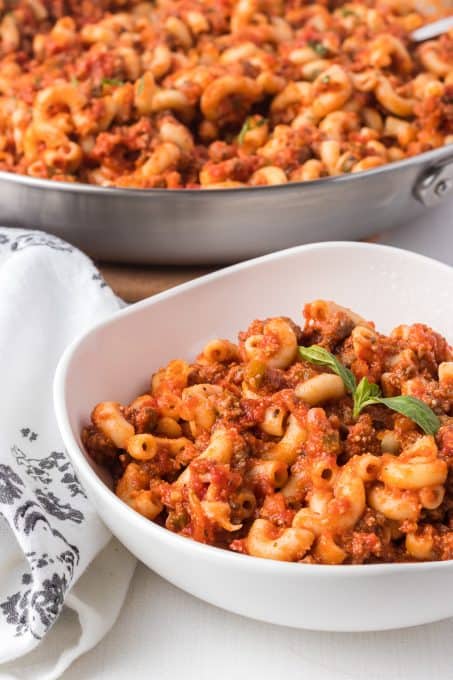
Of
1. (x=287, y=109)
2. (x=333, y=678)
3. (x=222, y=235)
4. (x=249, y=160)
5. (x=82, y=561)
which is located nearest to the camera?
(x=333, y=678)

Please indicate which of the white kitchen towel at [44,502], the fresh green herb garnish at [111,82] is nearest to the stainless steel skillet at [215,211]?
the white kitchen towel at [44,502]

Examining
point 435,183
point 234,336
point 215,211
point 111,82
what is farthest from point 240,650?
point 111,82

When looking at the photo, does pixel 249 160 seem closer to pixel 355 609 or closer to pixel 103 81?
pixel 103 81

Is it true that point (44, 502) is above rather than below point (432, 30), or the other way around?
below

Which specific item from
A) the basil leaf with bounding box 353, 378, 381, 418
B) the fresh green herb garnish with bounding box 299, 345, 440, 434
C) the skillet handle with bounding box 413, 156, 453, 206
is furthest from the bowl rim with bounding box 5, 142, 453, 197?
the basil leaf with bounding box 353, 378, 381, 418

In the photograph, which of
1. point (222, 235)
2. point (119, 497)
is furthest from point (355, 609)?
point (222, 235)

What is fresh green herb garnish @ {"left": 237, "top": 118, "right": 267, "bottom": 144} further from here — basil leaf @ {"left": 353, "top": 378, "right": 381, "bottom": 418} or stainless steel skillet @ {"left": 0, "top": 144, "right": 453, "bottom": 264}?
basil leaf @ {"left": 353, "top": 378, "right": 381, "bottom": 418}

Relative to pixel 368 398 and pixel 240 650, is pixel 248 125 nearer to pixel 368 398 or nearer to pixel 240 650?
pixel 368 398
